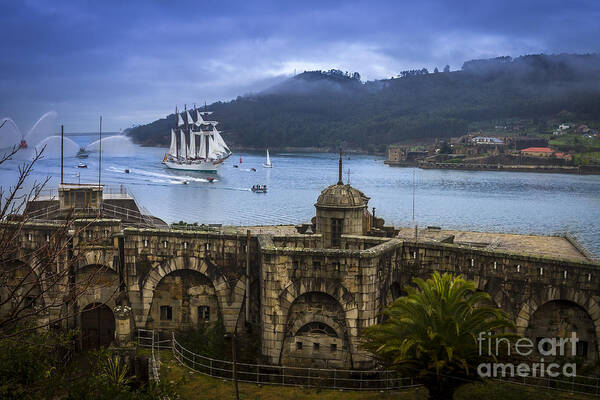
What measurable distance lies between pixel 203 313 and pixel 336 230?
8.27 m

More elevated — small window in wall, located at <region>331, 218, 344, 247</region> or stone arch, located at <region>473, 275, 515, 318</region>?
small window in wall, located at <region>331, 218, 344, 247</region>

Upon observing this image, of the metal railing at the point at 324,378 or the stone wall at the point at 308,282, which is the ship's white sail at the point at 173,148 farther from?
the metal railing at the point at 324,378

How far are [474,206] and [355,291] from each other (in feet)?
311

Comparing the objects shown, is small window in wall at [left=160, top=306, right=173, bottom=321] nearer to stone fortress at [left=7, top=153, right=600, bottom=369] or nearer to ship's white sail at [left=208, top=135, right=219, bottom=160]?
stone fortress at [left=7, top=153, right=600, bottom=369]

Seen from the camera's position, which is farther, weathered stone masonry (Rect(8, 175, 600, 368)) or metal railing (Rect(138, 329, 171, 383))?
metal railing (Rect(138, 329, 171, 383))

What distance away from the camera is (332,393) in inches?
965

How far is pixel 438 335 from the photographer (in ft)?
68.1

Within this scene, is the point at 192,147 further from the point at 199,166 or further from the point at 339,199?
the point at 339,199

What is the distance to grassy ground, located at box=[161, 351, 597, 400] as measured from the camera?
2255 centimetres

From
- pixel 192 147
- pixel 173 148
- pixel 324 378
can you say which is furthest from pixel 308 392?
pixel 173 148

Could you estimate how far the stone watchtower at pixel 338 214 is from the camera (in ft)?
105

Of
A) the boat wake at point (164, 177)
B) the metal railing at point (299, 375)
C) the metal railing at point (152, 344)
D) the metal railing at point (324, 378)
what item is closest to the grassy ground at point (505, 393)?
the metal railing at point (324, 378)

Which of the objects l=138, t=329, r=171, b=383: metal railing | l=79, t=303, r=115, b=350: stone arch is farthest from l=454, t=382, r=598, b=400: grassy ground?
l=79, t=303, r=115, b=350: stone arch

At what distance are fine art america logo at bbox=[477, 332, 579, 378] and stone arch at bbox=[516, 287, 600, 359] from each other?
0.86 meters
